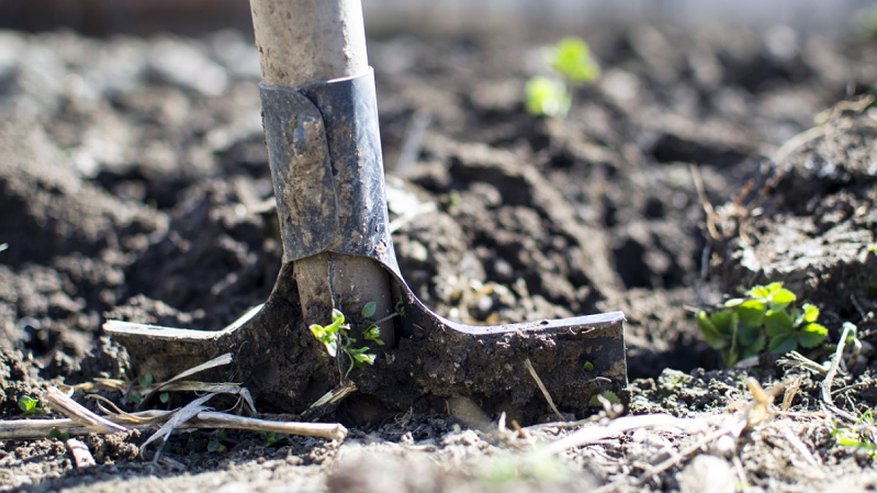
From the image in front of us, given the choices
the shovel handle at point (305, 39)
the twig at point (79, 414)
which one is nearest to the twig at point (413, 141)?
the shovel handle at point (305, 39)

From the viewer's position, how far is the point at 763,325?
2354mm

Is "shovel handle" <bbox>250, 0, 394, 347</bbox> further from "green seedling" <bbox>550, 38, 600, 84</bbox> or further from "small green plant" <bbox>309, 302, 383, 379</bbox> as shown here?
"green seedling" <bbox>550, 38, 600, 84</bbox>

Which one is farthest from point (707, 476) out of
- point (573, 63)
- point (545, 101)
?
point (573, 63)

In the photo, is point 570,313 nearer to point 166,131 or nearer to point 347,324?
point 347,324

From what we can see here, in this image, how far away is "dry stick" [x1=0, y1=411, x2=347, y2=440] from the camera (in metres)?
1.98

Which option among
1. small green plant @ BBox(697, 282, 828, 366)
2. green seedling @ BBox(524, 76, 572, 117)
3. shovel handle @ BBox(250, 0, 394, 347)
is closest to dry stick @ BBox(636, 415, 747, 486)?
small green plant @ BBox(697, 282, 828, 366)

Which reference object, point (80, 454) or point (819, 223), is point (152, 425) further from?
point (819, 223)

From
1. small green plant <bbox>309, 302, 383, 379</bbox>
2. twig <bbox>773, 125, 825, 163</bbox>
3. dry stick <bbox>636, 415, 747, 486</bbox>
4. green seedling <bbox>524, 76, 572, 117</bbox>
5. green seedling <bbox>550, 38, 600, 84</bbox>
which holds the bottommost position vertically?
dry stick <bbox>636, 415, 747, 486</bbox>

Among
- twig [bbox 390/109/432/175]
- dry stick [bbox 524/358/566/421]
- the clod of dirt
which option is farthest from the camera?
twig [bbox 390/109/432/175]

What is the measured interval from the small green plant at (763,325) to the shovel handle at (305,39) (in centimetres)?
118

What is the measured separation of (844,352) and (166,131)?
366 cm

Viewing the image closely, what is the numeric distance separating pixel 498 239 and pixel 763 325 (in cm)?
98

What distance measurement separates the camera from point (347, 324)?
6.64 ft

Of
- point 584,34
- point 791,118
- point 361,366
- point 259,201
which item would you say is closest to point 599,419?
point 361,366
